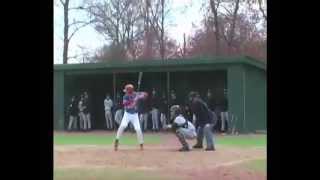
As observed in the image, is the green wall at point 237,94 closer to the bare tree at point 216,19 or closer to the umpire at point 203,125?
the umpire at point 203,125

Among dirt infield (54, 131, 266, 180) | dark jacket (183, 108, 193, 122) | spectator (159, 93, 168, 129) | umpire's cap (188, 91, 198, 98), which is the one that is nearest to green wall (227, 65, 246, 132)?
umpire's cap (188, 91, 198, 98)

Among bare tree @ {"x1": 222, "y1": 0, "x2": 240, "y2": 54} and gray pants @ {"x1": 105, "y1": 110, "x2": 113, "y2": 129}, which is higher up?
bare tree @ {"x1": 222, "y1": 0, "x2": 240, "y2": 54}

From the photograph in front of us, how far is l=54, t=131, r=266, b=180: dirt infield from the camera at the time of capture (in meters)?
9.28

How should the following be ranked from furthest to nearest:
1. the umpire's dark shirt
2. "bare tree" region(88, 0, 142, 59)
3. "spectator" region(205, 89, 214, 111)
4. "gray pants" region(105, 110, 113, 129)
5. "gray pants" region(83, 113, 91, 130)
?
"bare tree" region(88, 0, 142, 59), "gray pants" region(83, 113, 91, 130), "gray pants" region(105, 110, 113, 129), "spectator" region(205, 89, 214, 111), the umpire's dark shirt

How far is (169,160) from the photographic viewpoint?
1060 centimetres

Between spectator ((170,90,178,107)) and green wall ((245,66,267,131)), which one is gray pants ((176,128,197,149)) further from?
spectator ((170,90,178,107))

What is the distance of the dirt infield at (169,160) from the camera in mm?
9281

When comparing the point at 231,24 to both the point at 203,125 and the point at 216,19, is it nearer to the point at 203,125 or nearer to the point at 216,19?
the point at 216,19

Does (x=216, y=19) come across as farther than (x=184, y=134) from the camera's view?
Yes

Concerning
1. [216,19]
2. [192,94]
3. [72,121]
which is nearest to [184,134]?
[192,94]

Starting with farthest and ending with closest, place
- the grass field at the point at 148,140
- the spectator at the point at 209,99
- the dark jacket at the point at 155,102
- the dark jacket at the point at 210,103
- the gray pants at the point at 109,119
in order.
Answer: the gray pants at the point at 109,119
the dark jacket at the point at 155,102
the spectator at the point at 209,99
the dark jacket at the point at 210,103
the grass field at the point at 148,140

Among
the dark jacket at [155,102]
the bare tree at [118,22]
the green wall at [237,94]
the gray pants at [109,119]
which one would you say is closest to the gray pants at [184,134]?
the green wall at [237,94]

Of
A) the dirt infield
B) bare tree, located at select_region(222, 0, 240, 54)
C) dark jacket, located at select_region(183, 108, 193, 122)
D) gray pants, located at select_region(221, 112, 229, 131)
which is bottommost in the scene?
the dirt infield
